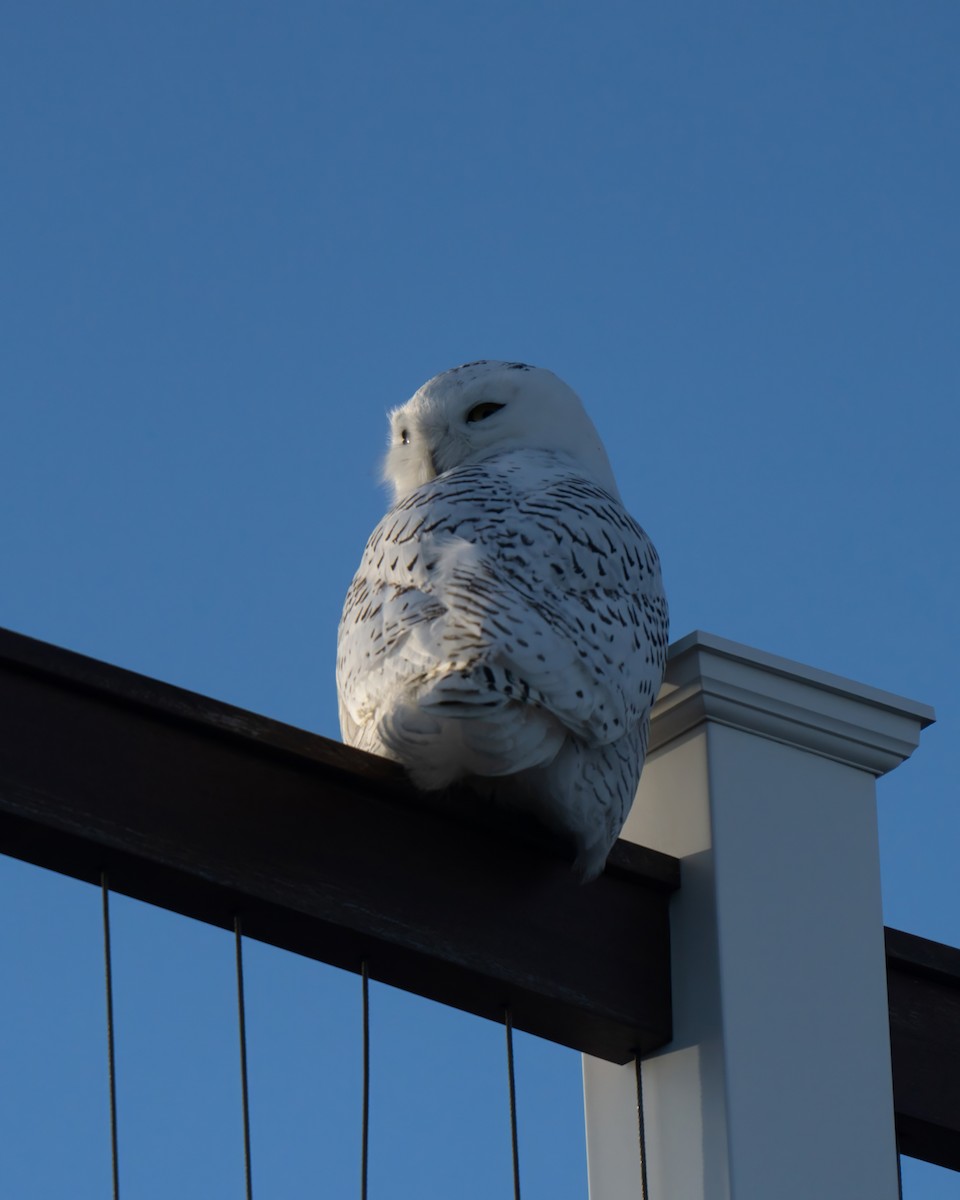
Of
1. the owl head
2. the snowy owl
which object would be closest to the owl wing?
the snowy owl

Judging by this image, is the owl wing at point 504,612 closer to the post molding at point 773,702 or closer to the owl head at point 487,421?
the post molding at point 773,702

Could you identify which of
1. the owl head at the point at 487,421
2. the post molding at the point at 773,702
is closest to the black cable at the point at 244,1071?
the post molding at the point at 773,702

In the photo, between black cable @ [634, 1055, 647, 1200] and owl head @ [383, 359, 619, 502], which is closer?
black cable @ [634, 1055, 647, 1200]

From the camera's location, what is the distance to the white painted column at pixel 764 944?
189 centimetres

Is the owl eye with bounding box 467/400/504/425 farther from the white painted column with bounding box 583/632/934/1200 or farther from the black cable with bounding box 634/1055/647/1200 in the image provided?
the black cable with bounding box 634/1055/647/1200

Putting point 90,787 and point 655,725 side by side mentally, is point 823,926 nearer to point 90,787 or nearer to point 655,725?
point 655,725

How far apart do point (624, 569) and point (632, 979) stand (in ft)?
2.01

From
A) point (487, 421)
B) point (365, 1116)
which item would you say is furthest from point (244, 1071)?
point (487, 421)

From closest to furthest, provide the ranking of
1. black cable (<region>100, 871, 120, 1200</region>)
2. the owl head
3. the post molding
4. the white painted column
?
black cable (<region>100, 871, 120, 1200</region>) → the white painted column → the post molding → the owl head

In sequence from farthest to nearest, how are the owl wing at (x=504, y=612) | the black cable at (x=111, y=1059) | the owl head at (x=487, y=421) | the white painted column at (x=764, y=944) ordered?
the owl head at (x=487, y=421) → the owl wing at (x=504, y=612) → the white painted column at (x=764, y=944) → the black cable at (x=111, y=1059)

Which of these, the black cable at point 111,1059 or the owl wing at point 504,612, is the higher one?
the owl wing at point 504,612

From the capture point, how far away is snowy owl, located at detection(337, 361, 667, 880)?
6.42 ft

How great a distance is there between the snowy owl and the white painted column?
93 mm

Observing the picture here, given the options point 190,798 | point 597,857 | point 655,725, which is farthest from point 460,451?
point 190,798
